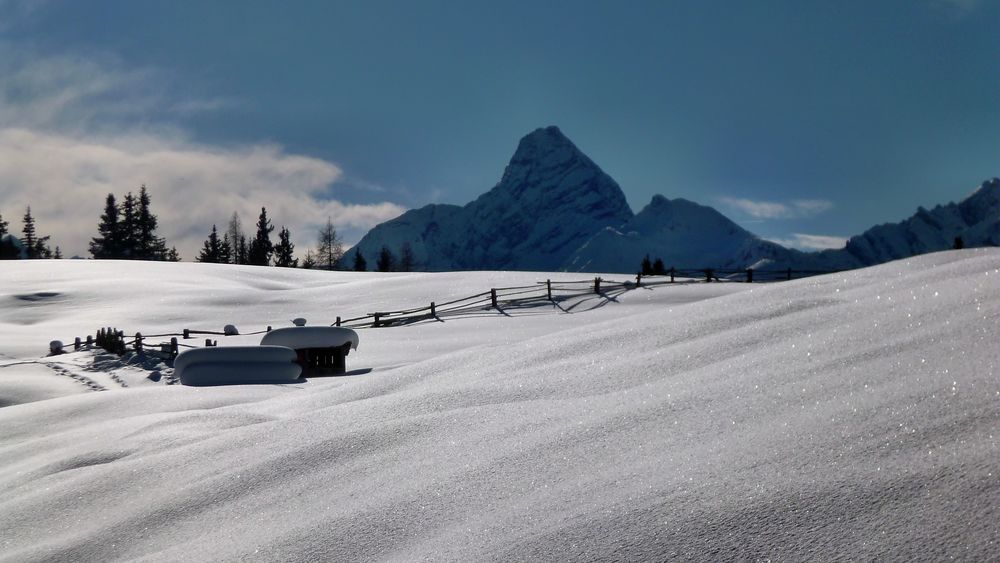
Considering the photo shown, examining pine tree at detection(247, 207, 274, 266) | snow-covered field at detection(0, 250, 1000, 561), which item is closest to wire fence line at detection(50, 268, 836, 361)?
snow-covered field at detection(0, 250, 1000, 561)

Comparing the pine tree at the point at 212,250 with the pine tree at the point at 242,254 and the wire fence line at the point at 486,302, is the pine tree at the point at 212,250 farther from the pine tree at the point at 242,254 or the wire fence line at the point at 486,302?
the wire fence line at the point at 486,302

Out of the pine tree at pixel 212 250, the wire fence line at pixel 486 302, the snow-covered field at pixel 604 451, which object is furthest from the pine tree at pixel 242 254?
the snow-covered field at pixel 604 451

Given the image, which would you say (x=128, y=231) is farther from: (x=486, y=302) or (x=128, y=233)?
(x=486, y=302)

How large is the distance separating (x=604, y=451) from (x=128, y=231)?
282 ft

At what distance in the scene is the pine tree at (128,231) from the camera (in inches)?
3184

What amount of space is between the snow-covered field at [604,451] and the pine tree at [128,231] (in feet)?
254

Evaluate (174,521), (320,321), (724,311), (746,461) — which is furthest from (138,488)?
(320,321)

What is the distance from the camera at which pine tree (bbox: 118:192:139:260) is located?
80875 mm

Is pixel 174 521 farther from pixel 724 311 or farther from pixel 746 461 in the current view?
pixel 724 311

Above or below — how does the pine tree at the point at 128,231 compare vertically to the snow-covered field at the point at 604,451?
above

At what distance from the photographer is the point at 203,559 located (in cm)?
511

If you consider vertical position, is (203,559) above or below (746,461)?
below

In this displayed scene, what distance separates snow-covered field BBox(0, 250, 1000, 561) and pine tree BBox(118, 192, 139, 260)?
77.3 m

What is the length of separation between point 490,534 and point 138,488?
369cm
